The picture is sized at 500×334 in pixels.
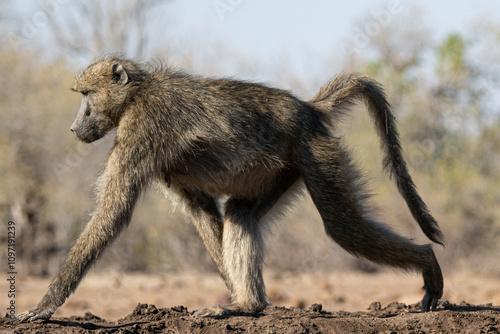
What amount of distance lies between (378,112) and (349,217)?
100 cm

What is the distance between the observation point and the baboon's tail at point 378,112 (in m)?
4.98

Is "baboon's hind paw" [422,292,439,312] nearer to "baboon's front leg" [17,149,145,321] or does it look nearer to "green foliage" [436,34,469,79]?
"baboon's front leg" [17,149,145,321]

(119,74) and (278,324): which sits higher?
(119,74)

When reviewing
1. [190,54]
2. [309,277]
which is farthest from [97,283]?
[190,54]

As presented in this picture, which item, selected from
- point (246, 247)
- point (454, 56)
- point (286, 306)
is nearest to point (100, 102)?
point (246, 247)

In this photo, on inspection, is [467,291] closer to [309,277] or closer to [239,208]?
[309,277]

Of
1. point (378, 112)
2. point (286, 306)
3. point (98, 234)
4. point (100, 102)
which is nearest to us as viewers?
point (98, 234)

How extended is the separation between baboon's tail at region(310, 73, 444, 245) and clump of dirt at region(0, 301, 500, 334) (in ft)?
2.50

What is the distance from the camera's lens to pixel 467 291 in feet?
30.4

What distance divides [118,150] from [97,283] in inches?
276

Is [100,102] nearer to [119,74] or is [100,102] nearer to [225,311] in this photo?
[119,74]

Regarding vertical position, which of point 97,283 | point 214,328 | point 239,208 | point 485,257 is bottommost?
point 97,283

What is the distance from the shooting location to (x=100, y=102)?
4.62 metres
